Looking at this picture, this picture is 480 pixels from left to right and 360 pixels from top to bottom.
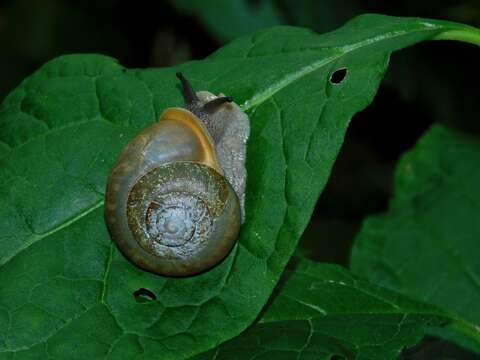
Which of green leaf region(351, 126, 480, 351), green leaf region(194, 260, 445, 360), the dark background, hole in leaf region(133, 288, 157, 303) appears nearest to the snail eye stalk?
hole in leaf region(133, 288, 157, 303)

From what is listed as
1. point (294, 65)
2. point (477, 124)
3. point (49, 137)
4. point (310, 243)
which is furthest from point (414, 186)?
point (49, 137)

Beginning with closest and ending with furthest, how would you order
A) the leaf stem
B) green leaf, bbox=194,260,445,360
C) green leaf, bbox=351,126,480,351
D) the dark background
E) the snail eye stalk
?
1. green leaf, bbox=194,260,445,360
2. the leaf stem
3. the snail eye stalk
4. green leaf, bbox=351,126,480,351
5. the dark background

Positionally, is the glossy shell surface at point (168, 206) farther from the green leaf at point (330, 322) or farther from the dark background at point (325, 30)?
the dark background at point (325, 30)

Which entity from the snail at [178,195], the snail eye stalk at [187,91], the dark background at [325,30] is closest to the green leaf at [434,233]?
the dark background at [325,30]

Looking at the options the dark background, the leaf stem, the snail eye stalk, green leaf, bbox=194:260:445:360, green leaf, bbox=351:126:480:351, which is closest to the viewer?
green leaf, bbox=194:260:445:360

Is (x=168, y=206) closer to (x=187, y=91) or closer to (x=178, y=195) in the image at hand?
(x=178, y=195)

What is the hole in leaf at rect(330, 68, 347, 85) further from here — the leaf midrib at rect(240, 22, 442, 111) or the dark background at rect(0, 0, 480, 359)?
the dark background at rect(0, 0, 480, 359)
